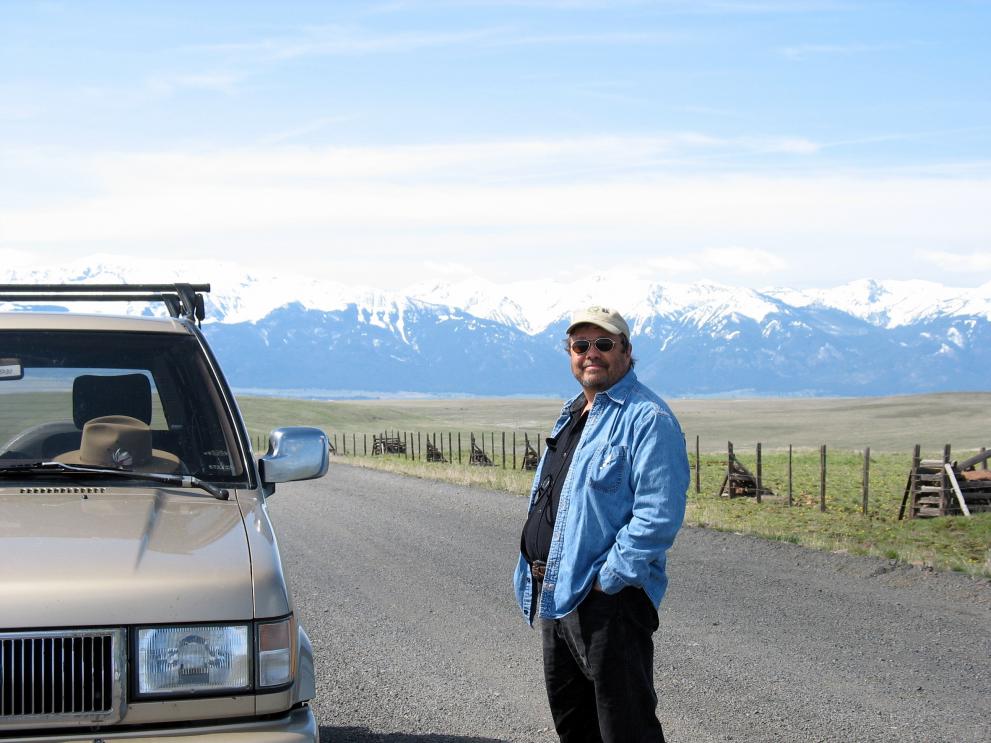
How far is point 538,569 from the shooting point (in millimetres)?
4309

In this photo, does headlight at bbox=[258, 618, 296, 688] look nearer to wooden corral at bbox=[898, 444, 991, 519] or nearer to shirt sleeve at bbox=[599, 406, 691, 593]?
shirt sleeve at bbox=[599, 406, 691, 593]

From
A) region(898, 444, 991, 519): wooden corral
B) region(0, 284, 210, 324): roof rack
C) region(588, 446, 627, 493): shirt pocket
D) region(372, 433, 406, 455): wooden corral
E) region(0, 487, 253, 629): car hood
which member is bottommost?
region(372, 433, 406, 455): wooden corral

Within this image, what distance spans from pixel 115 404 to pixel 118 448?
43cm

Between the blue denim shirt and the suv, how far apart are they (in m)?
0.96

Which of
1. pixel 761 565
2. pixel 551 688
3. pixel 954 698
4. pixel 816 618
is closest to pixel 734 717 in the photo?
pixel 954 698

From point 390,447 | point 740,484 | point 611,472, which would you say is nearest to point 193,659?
point 611,472

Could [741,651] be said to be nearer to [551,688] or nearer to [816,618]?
[816,618]

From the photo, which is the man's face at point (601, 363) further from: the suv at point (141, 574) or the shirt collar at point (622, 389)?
the suv at point (141, 574)

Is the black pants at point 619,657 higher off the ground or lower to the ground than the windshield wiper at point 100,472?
lower

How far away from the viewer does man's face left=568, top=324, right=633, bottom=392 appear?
14.1 feet

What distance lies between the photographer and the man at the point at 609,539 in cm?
400

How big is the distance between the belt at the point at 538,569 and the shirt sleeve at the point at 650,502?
340 millimetres

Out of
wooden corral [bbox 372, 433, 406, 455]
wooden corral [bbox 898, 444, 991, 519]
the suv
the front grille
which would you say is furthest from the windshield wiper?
wooden corral [bbox 372, 433, 406, 455]

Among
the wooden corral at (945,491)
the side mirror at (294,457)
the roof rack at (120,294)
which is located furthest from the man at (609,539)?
the wooden corral at (945,491)
